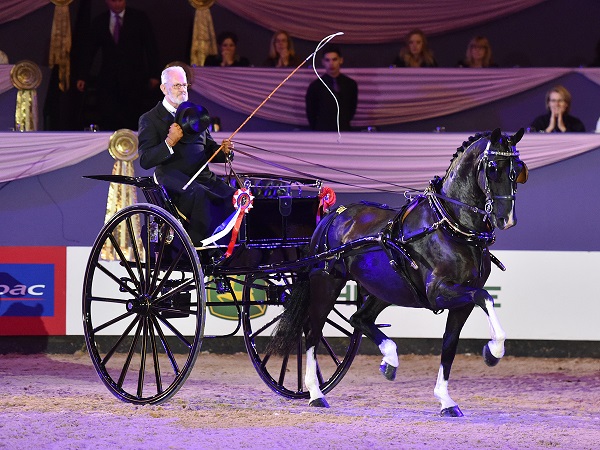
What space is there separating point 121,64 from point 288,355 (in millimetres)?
4698

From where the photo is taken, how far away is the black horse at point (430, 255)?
254 inches

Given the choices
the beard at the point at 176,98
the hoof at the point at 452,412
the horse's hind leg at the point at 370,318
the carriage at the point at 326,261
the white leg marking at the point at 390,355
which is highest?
the beard at the point at 176,98

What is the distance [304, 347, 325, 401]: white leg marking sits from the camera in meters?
7.44

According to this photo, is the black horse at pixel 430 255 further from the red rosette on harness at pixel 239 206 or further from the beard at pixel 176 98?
the beard at pixel 176 98

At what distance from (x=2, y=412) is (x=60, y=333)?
2.93 meters

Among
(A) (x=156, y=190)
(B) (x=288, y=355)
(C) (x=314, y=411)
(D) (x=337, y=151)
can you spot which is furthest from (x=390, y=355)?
(D) (x=337, y=151)

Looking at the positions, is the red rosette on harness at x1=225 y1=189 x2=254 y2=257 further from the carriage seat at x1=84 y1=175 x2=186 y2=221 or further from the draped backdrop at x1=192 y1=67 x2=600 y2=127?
the draped backdrop at x1=192 y1=67 x2=600 y2=127

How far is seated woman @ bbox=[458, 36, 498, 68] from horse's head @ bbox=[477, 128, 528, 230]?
500 cm

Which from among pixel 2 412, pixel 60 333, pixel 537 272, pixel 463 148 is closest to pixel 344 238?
pixel 463 148

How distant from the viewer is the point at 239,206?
6984 millimetres

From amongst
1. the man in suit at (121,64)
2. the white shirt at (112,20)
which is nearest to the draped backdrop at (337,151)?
the man in suit at (121,64)

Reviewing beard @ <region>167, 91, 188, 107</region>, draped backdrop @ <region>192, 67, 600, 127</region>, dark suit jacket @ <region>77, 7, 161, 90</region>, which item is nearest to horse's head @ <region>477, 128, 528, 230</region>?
beard @ <region>167, 91, 188, 107</region>

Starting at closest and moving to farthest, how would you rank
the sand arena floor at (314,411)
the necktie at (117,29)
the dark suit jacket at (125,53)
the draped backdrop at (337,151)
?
1. the sand arena floor at (314,411)
2. the draped backdrop at (337,151)
3. the dark suit jacket at (125,53)
4. the necktie at (117,29)

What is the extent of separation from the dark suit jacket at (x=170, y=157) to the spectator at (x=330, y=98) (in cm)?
319
